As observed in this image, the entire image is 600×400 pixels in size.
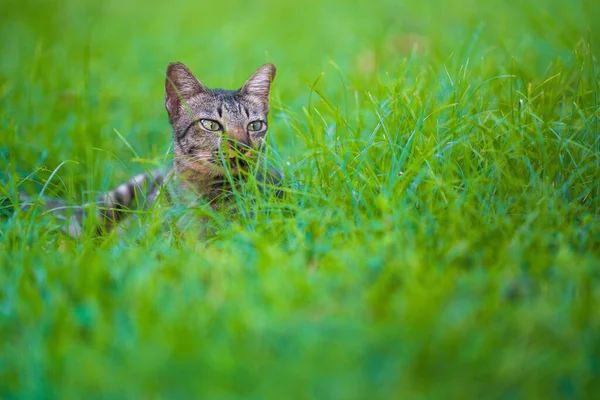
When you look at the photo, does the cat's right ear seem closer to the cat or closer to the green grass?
the cat

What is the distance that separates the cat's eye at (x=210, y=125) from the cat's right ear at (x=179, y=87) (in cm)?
19

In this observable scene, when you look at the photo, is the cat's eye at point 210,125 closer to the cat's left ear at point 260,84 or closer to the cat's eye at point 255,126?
the cat's eye at point 255,126

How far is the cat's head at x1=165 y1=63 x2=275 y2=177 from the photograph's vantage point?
2.80 meters

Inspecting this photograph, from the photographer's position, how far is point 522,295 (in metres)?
1.80

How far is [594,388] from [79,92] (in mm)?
3547

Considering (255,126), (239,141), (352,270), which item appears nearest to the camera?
(352,270)

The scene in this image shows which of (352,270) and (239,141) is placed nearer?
(352,270)

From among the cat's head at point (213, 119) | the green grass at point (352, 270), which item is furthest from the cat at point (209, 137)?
the green grass at point (352, 270)

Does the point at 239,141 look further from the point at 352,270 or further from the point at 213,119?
the point at 352,270

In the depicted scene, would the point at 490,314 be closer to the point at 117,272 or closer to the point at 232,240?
the point at 232,240

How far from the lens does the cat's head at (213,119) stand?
2799 mm

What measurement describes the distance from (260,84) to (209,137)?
0.45 meters

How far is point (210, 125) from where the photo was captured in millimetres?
2887

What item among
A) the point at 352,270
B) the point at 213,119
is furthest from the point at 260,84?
the point at 352,270
